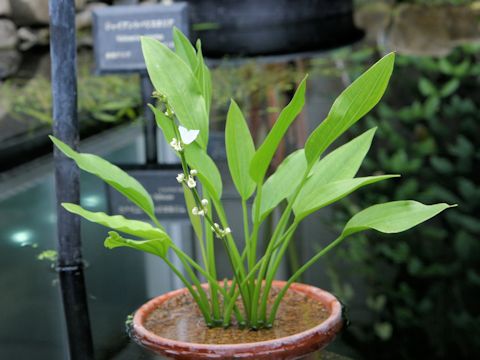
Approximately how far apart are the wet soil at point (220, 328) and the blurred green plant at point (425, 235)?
113mm

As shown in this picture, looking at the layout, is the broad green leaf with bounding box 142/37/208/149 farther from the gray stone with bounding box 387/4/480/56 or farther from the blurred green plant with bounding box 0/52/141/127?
the gray stone with bounding box 387/4/480/56

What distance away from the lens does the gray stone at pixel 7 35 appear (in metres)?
4.29

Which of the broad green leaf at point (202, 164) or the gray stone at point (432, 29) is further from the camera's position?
the gray stone at point (432, 29)

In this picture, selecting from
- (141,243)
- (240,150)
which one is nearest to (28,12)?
(240,150)

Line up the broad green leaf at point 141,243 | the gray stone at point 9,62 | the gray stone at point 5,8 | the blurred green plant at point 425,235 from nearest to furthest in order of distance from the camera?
1. the broad green leaf at point 141,243
2. the blurred green plant at point 425,235
3. the gray stone at point 9,62
4. the gray stone at point 5,8

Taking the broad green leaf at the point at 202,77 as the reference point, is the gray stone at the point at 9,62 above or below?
below

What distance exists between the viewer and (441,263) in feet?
5.58

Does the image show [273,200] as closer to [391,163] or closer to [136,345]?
[136,345]

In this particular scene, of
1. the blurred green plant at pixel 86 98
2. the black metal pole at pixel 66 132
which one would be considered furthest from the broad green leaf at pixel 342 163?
the blurred green plant at pixel 86 98

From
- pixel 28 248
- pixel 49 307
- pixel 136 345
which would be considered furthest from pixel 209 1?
pixel 136 345

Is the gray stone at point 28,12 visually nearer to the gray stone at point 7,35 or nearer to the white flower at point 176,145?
the gray stone at point 7,35

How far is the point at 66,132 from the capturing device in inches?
56.4

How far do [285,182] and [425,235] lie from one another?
2.90ft

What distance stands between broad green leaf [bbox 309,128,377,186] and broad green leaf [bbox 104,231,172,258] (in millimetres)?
210
